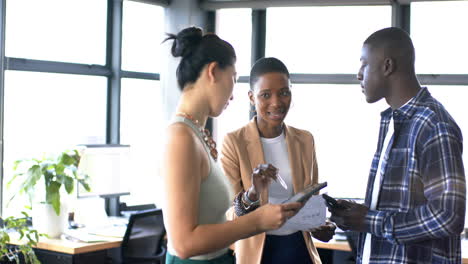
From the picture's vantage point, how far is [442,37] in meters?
5.04

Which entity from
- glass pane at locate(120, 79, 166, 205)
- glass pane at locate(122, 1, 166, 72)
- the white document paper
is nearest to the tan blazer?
the white document paper

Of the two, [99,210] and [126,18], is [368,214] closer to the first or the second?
[99,210]

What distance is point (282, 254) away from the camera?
2.56m

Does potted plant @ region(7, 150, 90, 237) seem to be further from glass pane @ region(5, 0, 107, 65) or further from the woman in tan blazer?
the woman in tan blazer

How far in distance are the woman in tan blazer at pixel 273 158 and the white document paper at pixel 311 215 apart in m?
0.16

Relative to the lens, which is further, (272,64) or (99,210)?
(99,210)

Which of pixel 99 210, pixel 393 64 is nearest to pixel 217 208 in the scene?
pixel 393 64

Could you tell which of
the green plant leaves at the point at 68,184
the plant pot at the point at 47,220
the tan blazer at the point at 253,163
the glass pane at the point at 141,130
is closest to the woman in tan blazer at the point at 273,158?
the tan blazer at the point at 253,163

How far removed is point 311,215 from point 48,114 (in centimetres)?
309

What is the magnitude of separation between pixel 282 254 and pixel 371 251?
563 mm

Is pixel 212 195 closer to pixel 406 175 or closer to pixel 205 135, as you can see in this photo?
pixel 205 135

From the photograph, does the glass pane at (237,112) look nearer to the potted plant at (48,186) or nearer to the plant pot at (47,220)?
the potted plant at (48,186)

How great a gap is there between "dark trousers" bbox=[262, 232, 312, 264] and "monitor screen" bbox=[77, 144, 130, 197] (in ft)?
7.65

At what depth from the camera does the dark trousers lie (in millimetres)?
2561
